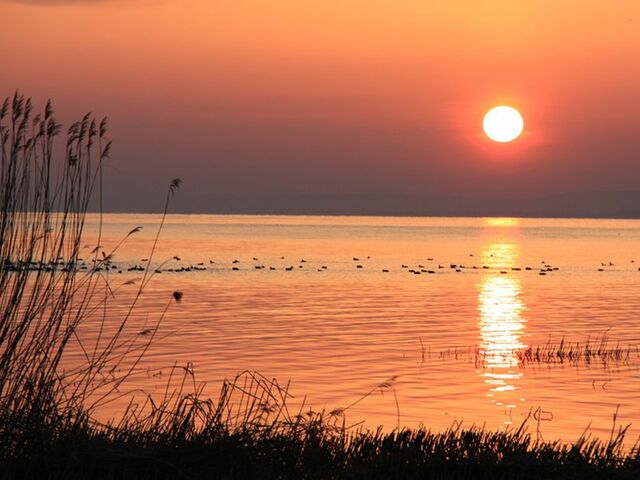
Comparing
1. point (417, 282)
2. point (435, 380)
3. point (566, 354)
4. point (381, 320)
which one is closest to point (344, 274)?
point (417, 282)

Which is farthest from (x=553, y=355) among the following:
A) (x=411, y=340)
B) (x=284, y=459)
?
(x=284, y=459)

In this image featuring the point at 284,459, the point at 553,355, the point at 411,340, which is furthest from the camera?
the point at 411,340

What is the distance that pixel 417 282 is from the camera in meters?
79.4

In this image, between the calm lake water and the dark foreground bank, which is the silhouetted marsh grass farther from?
the dark foreground bank

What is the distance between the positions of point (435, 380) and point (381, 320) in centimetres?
1943

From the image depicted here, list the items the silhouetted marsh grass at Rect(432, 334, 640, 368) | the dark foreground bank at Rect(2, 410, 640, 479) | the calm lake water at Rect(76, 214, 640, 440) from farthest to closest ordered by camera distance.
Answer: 1. the silhouetted marsh grass at Rect(432, 334, 640, 368)
2. the calm lake water at Rect(76, 214, 640, 440)
3. the dark foreground bank at Rect(2, 410, 640, 479)

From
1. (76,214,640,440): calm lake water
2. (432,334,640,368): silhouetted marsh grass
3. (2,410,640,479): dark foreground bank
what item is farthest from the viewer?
(432,334,640,368): silhouetted marsh grass

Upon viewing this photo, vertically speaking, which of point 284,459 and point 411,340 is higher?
point 411,340

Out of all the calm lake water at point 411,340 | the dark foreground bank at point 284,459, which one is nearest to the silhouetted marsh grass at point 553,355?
the calm lake water at point 411,340

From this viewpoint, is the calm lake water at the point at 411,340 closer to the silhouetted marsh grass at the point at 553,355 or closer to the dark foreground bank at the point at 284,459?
the silhouetted marsh grass at the point at 553,355

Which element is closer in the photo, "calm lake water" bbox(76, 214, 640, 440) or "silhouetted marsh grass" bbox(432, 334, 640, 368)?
"calm lake water" bbox(76, 214, 640, 440)

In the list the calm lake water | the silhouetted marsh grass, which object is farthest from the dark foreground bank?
the silhouetted marsh grass

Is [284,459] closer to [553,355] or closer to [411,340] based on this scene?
[553,355]

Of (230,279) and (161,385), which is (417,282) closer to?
(230,279)
